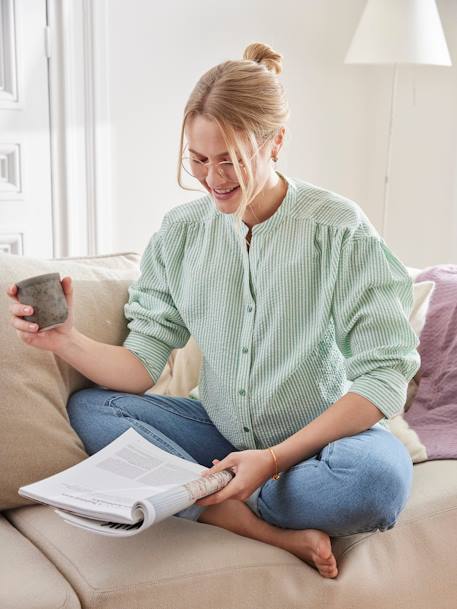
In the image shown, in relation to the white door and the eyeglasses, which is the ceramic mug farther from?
the white door

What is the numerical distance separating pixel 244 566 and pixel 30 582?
32 cm

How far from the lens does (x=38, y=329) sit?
1.55 meters

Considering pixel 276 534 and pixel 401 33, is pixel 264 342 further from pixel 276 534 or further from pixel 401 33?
pixel 401 33

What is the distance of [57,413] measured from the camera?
167 cm

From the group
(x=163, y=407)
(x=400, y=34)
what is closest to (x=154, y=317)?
(x=163, y=407)

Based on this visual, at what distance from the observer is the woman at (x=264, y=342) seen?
1451 mm

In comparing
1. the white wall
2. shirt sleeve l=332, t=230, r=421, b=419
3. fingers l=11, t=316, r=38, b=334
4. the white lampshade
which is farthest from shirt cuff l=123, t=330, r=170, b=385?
the white lampshade

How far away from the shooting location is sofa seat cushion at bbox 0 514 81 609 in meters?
1.25

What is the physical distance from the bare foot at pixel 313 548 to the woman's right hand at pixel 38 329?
A: 0.54 metres

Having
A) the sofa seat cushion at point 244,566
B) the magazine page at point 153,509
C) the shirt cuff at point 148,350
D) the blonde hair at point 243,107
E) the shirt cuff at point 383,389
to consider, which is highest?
the blonde hair at point 243,107

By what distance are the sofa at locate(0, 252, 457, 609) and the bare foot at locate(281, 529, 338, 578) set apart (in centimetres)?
2

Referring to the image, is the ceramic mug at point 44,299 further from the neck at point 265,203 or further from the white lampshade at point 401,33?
the white lampshade at point 401,33

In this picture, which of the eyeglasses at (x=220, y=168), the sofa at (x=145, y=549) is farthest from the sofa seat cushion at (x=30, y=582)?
the eyeglasses at (x=220, y=168)

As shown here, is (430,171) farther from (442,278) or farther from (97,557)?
(97,557)
